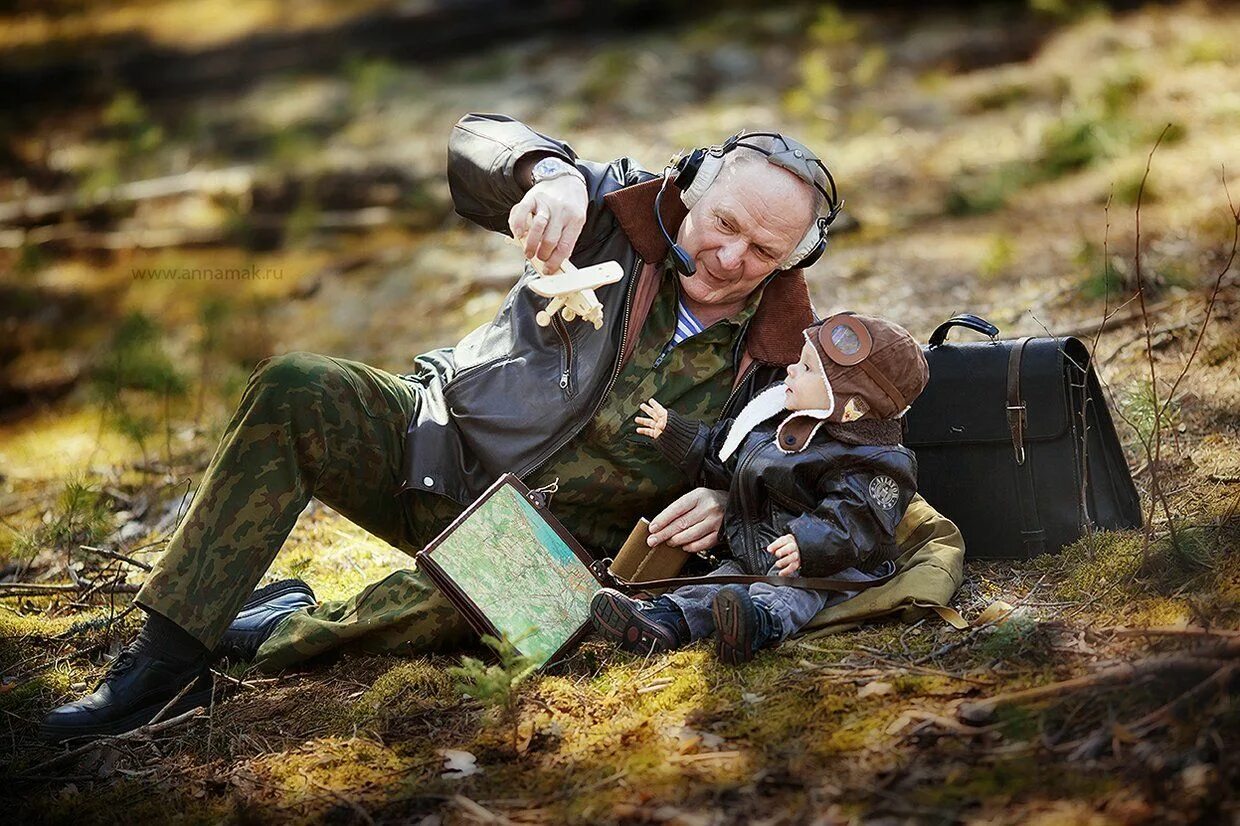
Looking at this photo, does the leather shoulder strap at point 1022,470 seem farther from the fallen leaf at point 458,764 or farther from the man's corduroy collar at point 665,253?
the fallen leaf at point 458,764

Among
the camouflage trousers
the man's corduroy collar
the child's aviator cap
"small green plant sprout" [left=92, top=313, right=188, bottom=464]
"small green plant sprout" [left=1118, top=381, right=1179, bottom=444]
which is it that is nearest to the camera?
the camouflage trousers

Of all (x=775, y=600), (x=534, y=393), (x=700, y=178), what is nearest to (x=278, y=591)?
(x=534, y=393)

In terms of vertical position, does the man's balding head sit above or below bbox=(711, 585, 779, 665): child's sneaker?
above

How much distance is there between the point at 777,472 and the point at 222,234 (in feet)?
24.4

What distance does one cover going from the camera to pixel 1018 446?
12.3ft

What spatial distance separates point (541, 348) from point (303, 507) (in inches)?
34.7

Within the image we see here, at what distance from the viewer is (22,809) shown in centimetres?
295

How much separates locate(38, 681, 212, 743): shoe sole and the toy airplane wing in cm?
153

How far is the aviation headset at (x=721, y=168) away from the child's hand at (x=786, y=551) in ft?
2.90

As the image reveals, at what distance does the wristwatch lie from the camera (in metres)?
3.55

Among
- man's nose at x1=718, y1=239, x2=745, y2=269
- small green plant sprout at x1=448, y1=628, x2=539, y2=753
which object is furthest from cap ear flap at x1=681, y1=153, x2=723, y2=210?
small green plant sprout at x1=448, y1=628, x2=539, y2=753

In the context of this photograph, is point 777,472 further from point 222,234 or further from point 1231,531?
point 222,234

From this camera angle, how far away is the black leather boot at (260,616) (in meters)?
3.69

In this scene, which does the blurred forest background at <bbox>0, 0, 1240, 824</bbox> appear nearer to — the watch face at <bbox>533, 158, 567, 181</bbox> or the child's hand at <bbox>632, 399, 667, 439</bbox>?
the child's hand at <bbox>632, 399, 667, 439</bbox>
